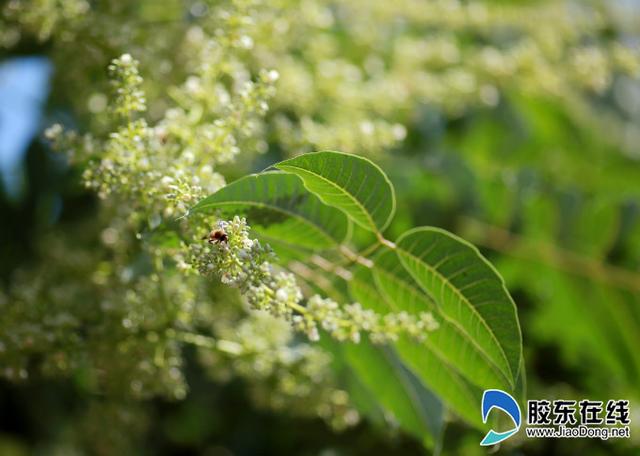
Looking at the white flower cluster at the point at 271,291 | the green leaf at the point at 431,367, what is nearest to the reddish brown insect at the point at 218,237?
the white flower cluster at the point at 271,291

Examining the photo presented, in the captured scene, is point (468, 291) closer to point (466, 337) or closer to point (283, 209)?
point (466, 337)

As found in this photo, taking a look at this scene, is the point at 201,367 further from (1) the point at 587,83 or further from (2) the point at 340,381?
(1) the point at 587,83

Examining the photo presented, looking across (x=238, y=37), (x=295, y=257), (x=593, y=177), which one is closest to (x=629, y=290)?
(x=593, y=177)

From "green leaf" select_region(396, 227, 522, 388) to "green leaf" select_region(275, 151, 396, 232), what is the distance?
0.28 ft

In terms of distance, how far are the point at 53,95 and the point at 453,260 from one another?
170cm

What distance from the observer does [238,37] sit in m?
1.57

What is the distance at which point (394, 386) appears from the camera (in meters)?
1.70

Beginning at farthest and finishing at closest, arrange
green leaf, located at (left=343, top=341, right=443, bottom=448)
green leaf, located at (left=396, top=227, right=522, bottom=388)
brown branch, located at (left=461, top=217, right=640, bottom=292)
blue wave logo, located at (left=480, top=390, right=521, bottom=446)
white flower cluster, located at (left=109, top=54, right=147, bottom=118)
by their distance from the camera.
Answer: brown branch, located at (left=461, top=217, right=640, bottom=292) → green leaf, located at (left=343, top=341, right=443, bottom=448) → blue wave logo, located at (left=480, top=390, right=521, bottom=446) → white flower cluster, located at (left=109, top=54, right=147, bottom=118) → green leaf, located at (left=396, top=227, right=522, bottom=388)

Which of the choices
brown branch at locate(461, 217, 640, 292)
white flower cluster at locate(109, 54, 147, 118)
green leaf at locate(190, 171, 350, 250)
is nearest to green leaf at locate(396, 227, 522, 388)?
green leaf at locate(190, 171, 350, 250)

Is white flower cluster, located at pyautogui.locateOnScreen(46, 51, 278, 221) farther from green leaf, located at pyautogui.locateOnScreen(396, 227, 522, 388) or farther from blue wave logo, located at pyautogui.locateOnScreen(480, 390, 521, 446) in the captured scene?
blue wave logo, located at pyautogui.locateOnScreen(480, 390, 521, 446)

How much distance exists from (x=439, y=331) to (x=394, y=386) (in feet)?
1.12

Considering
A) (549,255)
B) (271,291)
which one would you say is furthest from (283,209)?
(549,255)

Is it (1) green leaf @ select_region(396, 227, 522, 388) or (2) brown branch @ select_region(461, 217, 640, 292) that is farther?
(2) brown branch @ select_region(461, 217, 640, 292)

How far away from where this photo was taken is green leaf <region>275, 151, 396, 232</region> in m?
1.14
